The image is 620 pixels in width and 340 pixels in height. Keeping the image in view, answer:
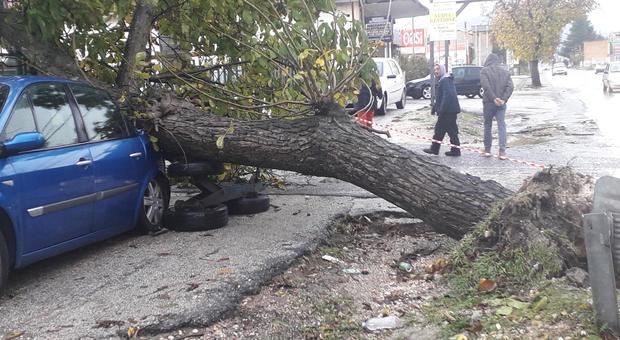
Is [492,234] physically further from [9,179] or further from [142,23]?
[142,23]

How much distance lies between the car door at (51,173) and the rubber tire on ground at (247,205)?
2.12 m

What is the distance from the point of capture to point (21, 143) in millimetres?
4641

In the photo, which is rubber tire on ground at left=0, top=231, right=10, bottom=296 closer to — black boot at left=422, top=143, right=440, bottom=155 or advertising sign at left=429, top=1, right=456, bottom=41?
black boot at left=422, top=143, right=440, bottom=155

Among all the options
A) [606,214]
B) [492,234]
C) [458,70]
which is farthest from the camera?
[458,70]

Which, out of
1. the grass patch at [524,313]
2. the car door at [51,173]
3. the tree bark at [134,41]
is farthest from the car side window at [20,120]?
the grass patch at [524,313]

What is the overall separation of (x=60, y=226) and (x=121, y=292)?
0.77m

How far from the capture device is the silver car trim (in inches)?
190

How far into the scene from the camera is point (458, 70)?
108 feet

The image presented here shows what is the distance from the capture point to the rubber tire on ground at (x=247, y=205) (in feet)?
24.0

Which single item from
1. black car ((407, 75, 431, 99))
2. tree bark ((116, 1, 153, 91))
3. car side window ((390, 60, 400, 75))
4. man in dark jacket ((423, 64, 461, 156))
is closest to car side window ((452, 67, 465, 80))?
black car ((407, 75, 431, 99))

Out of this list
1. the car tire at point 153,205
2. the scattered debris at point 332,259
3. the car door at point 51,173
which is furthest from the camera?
the car tire at point 153,205

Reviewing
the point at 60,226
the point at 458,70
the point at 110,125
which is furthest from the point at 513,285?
the point at 458,70

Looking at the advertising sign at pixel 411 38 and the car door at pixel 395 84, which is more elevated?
the advertising sign at pixel 411 38

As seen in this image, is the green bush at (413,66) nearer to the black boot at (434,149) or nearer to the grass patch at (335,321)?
the black boot at (434,149)
